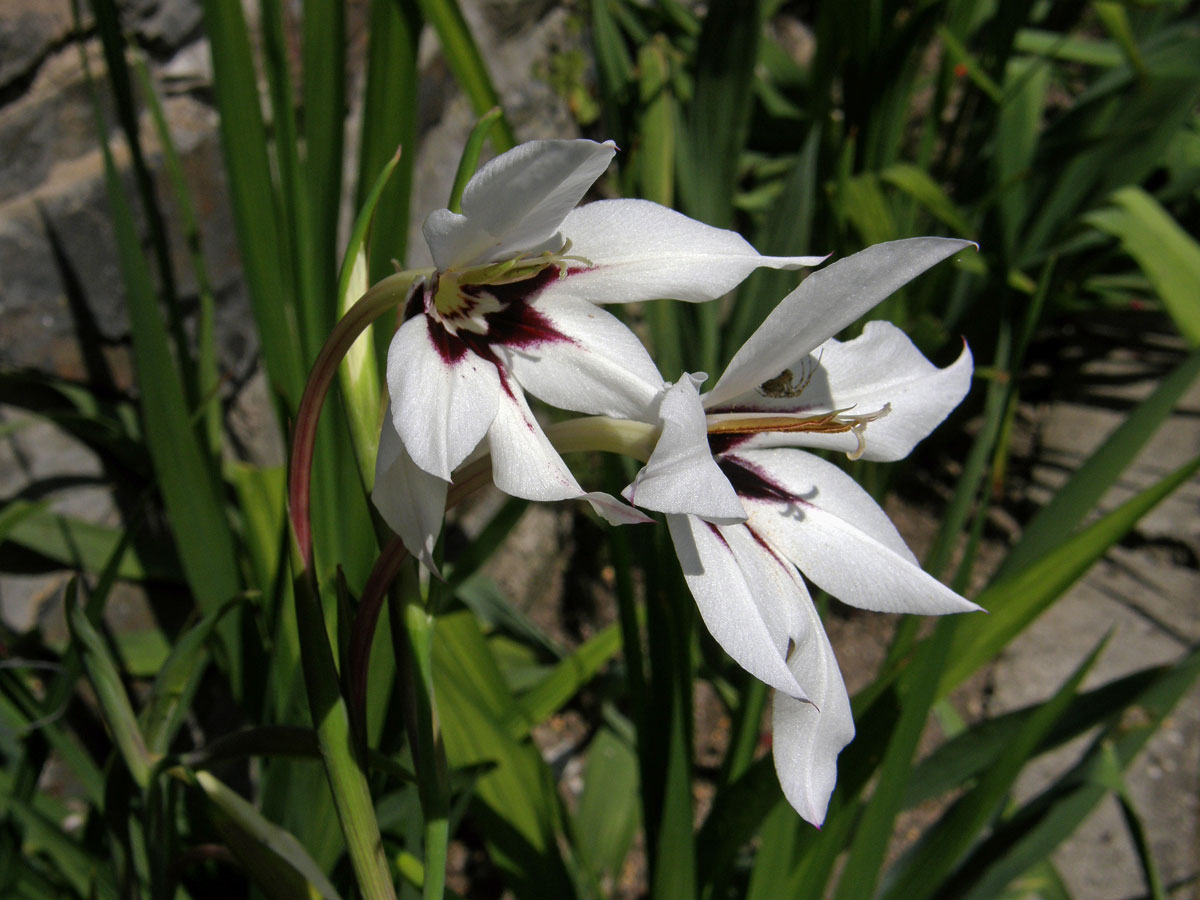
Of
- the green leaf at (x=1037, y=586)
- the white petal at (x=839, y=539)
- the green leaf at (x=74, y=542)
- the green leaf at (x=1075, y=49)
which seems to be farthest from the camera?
the green leaf at (x=1075, y=49)

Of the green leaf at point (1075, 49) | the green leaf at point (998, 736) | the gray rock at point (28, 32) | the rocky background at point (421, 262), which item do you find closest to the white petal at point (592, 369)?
the green leaf at point (998, 736)

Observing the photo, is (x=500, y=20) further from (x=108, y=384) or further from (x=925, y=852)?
(x=925, y=852)

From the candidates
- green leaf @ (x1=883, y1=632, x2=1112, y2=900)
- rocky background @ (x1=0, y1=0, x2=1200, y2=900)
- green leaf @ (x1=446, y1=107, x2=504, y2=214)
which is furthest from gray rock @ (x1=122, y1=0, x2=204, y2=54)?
green leaf @ (x1=883, y1=632, x2=1112, y2=900)

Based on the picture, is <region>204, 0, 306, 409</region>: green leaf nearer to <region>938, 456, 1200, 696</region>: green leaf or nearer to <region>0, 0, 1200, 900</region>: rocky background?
<region>0, 0, 1200, 900</region>: rocky background

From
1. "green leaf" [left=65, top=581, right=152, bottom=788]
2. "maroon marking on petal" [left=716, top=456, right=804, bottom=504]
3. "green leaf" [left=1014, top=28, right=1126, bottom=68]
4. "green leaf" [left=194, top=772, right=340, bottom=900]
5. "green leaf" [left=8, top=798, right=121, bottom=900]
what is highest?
"maroon marking on petal" [left=716, top=456, right=804, bottom=504]

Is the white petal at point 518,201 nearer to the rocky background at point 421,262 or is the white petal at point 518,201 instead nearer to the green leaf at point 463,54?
the green leaf at point 463,54

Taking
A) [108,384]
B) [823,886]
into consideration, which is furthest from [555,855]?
[108,384]
